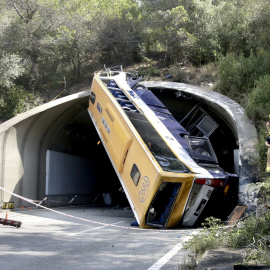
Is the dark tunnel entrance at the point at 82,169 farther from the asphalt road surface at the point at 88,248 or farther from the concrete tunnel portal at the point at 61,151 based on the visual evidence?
the asphalt road surface at the point at 88,248

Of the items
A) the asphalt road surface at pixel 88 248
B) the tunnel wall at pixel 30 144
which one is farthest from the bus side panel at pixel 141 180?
the tunnel wall at pixel 30 144

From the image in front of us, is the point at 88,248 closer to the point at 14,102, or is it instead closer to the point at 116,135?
the point at 116,135

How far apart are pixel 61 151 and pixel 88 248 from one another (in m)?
14.0

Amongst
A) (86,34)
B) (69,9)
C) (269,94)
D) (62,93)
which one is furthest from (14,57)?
(269,94)

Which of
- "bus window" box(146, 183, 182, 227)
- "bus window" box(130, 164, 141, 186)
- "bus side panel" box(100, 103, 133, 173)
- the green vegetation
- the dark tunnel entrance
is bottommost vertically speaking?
the dark tunnel entrance

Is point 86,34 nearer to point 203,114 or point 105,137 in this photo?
point 203,114

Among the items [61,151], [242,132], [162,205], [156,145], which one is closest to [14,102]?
[61,151]

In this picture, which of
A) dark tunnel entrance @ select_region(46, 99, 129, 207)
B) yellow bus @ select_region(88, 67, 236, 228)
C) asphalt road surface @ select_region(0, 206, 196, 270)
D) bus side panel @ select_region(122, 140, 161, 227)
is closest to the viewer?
asphalt road surface @ select_region(0, 206, 196, 270)

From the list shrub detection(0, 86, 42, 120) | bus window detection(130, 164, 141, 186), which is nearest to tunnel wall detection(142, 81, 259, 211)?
bus window detection(130, 164, 141, 186)

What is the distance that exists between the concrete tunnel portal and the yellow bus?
1.57 metres

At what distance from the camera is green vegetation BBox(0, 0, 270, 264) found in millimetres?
20406

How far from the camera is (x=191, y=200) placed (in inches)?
398

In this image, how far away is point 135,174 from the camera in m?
10.8

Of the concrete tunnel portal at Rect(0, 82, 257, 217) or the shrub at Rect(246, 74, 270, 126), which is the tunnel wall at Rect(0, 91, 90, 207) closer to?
the concrete tunnel portal at Rect(0, 82, 257, 217)
